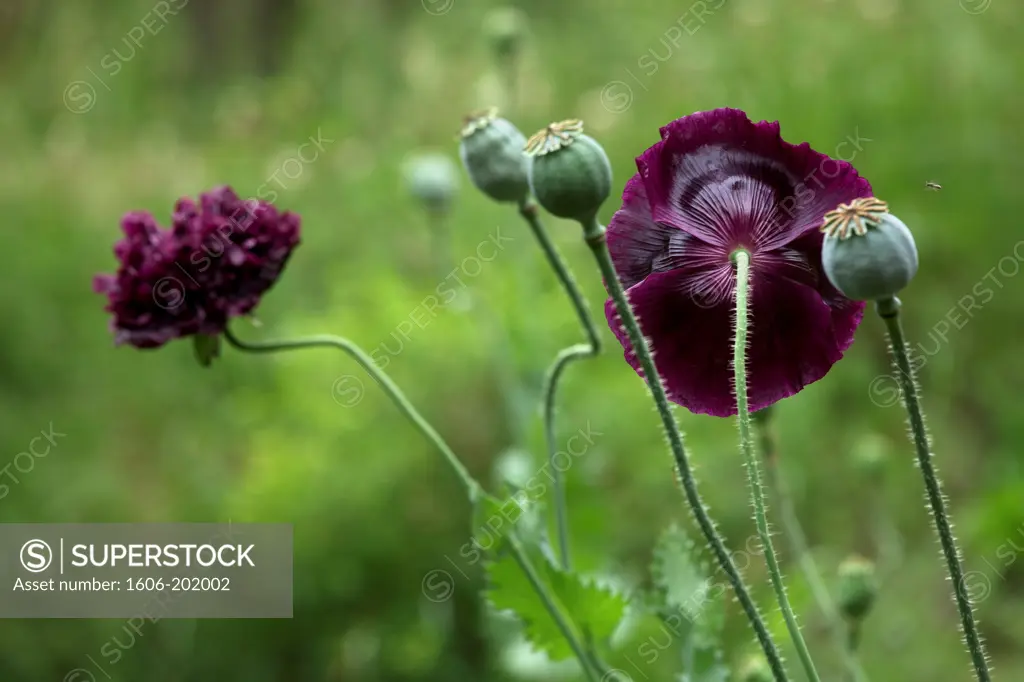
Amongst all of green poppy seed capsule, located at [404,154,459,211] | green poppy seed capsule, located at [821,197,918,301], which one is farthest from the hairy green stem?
green poppy seed capsule, located at [404,154,459,211]

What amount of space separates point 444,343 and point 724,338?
39.9 inches

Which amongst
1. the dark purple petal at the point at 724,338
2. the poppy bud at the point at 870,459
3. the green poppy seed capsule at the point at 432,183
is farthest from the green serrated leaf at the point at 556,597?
the green poppy seed capsule at the point at 432,183

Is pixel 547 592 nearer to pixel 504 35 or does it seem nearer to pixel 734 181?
pixel 734 181

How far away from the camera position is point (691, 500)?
0.38 metres

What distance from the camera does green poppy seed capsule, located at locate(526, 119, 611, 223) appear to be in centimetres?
40

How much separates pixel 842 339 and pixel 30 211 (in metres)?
2.33

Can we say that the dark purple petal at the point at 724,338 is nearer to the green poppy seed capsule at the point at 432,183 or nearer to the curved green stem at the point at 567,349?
the curved green stem at the point at 567,349

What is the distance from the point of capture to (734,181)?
0.45 metres

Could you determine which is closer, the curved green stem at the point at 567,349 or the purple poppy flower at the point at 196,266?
the curved green stem at the point at 567,349

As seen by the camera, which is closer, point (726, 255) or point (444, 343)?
point (726, 255)

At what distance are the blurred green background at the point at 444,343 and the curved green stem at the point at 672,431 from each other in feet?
0.70

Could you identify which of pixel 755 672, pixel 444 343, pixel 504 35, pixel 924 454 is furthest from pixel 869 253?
pixel 444 343

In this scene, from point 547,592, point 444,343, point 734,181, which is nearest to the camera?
point 734,181

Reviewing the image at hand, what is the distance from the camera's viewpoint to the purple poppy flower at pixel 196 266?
60cm
